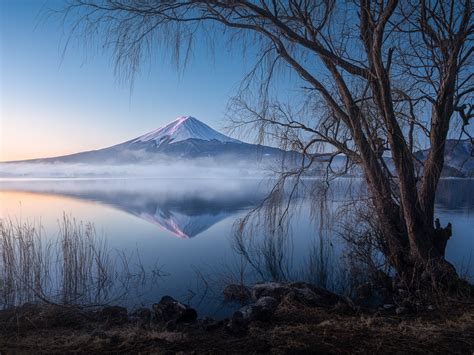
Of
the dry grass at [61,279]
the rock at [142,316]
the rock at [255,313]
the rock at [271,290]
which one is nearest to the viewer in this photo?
the rock at [255,313]

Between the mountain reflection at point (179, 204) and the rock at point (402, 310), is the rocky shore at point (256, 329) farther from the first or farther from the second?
the mountain reflection at point (179, 204)

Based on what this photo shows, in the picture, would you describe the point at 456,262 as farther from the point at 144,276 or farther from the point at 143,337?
the point at 143,337

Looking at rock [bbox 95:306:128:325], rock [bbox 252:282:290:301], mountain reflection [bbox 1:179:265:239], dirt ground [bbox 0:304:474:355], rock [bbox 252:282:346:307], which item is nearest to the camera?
dirt ground [bbox 0:304:474:355]

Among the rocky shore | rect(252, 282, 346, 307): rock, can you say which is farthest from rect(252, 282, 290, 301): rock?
the rocky shore

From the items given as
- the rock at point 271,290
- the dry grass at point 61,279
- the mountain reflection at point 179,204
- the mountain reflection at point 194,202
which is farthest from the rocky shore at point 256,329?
the mountain reflection at point 179,204

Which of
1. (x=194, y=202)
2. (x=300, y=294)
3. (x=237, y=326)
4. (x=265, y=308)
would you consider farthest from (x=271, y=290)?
(x=194, y=202)

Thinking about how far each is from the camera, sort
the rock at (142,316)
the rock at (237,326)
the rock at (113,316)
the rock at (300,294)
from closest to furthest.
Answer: the rock at (237,326) → the rock at (113,316) → the rock at (142,316) → the rock at (300,294)

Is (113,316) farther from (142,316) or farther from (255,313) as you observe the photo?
(255,313)

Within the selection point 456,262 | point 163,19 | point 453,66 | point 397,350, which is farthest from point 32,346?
point 456,262

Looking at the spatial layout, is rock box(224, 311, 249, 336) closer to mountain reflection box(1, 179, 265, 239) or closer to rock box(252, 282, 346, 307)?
rock box(252, 282, 346, 307)

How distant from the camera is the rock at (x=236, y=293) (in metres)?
6.16

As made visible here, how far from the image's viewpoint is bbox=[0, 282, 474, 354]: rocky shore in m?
3.28

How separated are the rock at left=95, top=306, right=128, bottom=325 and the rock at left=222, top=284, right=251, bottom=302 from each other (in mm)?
1918

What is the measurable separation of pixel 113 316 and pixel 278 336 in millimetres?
2369
